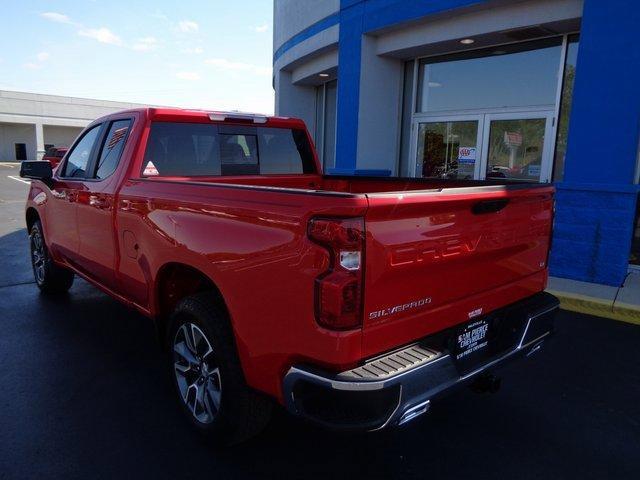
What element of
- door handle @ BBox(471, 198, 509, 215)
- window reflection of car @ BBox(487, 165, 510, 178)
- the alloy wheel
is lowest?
the alloy wheel

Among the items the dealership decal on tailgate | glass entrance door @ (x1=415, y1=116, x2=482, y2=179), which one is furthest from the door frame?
the dealership decal on tailgate

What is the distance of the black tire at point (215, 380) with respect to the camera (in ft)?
8.65

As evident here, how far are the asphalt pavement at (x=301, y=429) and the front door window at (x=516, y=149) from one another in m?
4.52

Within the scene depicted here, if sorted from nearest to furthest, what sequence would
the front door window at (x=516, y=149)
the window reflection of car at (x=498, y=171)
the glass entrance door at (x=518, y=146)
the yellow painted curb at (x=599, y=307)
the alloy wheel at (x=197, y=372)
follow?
the alloy wheel at (x=197, y=372) < the yellow painted curb at (x=599, y=307) < the glass entrance door at (x=518, y=146) < the front door window at (x=516, y=149) < the window reflection of car at (x=498, y=171)

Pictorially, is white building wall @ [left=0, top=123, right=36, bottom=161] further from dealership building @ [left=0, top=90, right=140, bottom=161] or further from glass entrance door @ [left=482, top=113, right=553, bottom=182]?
glass entrance door @ [left=482, top=113, right=553, bottom=182]

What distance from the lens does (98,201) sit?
155 inches

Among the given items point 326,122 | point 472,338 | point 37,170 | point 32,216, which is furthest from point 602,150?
point 326,122

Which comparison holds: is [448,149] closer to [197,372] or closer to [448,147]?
[448,147]

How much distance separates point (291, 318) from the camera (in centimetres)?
218

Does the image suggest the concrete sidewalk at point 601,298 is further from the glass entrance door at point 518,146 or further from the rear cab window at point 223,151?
the rear cab window at point 223,151

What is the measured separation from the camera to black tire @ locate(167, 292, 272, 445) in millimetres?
2637

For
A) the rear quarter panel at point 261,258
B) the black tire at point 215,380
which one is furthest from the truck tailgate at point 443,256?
the black tire at point 215,380

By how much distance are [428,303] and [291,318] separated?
0.70 m

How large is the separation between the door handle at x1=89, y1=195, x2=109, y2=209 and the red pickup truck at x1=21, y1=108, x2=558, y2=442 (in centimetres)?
2
